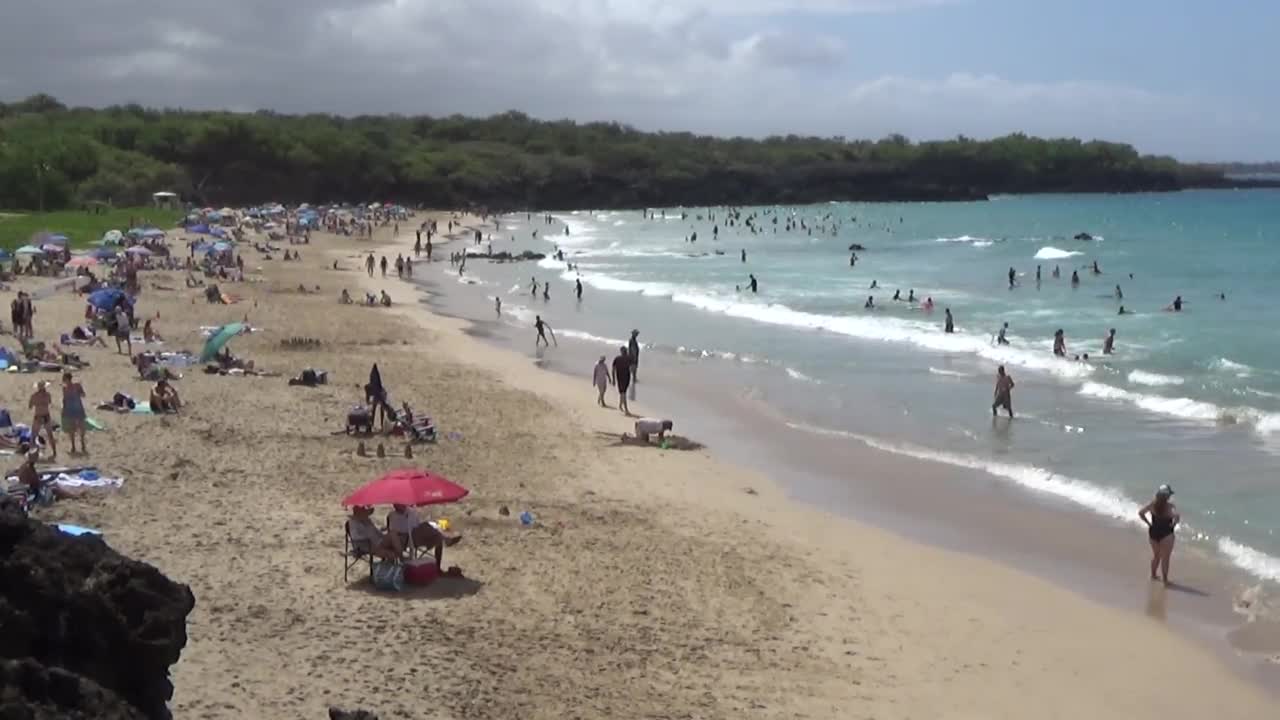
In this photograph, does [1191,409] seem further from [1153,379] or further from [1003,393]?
[1153,379]

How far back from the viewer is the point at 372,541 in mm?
11375

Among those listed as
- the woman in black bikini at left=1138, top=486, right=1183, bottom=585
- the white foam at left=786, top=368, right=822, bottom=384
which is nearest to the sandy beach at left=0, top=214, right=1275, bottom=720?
the woman in black bikini at left=1138, top=486, right=1183, bottom=585

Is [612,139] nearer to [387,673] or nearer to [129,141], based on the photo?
[129,141]

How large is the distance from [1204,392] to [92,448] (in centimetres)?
1953

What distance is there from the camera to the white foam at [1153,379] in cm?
2581

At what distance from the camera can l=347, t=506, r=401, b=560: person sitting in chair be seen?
11.4m

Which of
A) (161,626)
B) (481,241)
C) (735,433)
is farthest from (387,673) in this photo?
(481,241)

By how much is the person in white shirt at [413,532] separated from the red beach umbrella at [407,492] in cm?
14

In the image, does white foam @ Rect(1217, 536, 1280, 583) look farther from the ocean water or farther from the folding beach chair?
the folding beach chair

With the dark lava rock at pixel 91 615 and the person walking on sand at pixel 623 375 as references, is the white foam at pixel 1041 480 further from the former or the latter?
the dark lava rock at pixel 91 615

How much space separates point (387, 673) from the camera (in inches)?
363

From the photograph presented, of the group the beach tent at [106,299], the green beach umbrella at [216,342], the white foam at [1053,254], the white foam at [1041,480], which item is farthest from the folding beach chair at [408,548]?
the white foam at [1053,254]

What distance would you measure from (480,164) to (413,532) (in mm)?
128567

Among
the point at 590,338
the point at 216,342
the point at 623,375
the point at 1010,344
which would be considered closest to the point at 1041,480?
the point at 623,375
